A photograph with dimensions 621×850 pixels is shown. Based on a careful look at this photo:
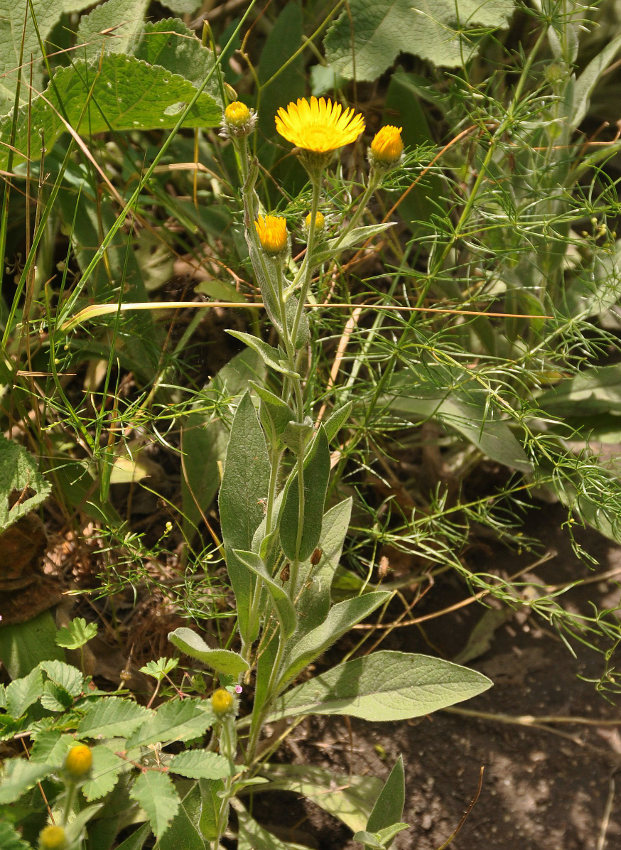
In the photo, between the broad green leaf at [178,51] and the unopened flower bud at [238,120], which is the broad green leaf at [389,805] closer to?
the unopened flower bud at [238,120]

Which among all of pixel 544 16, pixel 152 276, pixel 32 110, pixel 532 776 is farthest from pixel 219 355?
pixel 532 776

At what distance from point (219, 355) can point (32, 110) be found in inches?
26.9

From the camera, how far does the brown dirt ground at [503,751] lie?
1660 mm

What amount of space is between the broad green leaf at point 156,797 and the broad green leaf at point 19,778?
0.39 feet

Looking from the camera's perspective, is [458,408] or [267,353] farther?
[458,408]

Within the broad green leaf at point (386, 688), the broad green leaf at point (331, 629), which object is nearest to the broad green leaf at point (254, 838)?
the broad green leaf at point (386, 688)

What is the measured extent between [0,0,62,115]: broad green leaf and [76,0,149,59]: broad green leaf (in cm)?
7

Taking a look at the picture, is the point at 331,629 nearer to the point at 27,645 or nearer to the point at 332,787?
the point at 332,787

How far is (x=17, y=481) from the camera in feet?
5.01

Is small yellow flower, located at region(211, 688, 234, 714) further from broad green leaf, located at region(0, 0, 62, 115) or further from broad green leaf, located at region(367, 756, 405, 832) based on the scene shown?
broad green leaf, located at region(0, 0, 62, 115)

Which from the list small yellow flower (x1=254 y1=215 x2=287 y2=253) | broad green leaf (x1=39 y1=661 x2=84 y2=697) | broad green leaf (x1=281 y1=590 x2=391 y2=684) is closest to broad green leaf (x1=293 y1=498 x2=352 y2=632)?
broad green leaf (x1=281 y1=590 x2=391 y2=684)

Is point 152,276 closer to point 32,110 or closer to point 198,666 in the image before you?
point 32,110

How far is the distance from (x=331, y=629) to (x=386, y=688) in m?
0.20

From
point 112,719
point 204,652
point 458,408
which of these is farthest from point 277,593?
point 458,408
